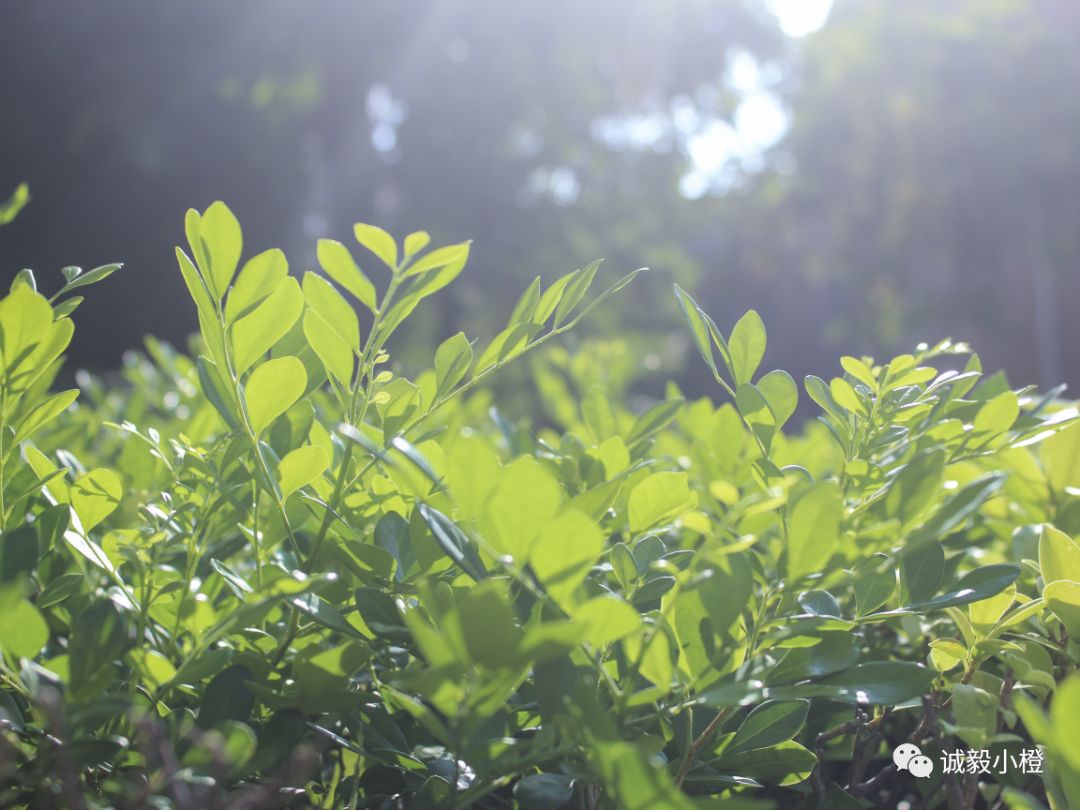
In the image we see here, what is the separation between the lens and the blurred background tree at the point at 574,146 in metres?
6.76

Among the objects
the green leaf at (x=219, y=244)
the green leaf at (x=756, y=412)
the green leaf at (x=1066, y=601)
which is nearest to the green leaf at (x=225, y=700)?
the green leaf at (x=219, y=244)

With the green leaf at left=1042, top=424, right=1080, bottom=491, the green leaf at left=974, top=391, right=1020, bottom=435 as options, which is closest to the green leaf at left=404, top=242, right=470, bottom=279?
the green leaf at left=974, top=391, right=1020, bottom=435

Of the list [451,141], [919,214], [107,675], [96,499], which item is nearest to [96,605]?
→ [107,675]

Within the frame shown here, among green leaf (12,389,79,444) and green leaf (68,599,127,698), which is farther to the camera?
green leaf (12,389,79,444)

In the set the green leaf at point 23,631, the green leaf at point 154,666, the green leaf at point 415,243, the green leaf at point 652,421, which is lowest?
the green leaf at point 23,631

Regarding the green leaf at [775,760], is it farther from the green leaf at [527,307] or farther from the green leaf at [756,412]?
the green leaf at [527,307]

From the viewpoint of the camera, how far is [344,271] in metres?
0.48

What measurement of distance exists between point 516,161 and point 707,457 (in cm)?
1176

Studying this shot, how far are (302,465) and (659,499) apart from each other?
203 millimetres

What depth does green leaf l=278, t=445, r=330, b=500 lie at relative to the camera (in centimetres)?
44

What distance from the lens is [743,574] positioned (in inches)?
14.6

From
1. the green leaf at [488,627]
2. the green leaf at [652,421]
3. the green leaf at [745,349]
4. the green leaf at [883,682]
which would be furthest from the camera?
the green leaf at [652,421]

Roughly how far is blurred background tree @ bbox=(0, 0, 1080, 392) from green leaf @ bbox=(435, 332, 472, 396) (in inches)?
223

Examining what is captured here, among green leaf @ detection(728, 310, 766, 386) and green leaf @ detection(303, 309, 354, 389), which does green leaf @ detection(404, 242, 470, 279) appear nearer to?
green leaf @ detection(303, 309, 354, 389)
